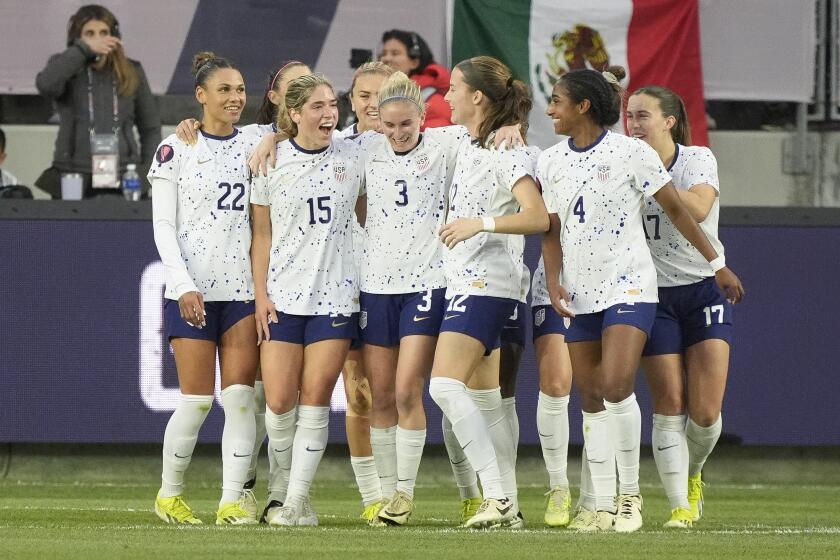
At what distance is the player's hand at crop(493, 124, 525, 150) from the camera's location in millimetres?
7520

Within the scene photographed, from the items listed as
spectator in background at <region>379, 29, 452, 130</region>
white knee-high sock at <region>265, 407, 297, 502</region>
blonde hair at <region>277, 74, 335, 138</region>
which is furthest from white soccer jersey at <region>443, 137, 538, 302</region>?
spectator in background at <region>379, 29, 452, 130</region>

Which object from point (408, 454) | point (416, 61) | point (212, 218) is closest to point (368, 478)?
point (408, 454)

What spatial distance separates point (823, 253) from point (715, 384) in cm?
343

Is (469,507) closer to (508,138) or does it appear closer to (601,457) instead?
(601,457)

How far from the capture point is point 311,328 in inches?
307

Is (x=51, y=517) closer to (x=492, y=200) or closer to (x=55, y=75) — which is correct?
(x=492, y=200)

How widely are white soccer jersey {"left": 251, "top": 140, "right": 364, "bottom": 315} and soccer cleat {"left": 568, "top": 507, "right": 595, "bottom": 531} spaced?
1447mm

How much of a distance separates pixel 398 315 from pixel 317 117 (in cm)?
98

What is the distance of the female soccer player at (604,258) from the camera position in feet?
24.3

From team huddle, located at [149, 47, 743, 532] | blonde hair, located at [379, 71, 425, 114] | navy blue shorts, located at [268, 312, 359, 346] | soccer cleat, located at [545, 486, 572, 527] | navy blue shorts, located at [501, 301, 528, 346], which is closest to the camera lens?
team huddle, located at [149, 47, 743, 532]

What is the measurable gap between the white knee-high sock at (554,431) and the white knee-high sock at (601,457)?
1092mm

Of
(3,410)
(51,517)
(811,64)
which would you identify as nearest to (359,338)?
(51,517)

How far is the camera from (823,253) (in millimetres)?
11281

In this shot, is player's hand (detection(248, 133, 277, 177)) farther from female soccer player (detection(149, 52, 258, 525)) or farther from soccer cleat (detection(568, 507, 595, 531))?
soccer cleat (detection(568, 507, 595, 531))
